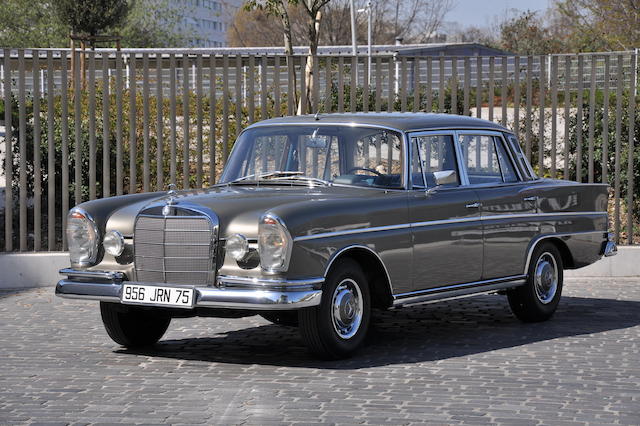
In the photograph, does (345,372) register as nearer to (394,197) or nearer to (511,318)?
(394,197)

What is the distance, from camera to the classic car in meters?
7.95

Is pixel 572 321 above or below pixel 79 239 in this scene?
below

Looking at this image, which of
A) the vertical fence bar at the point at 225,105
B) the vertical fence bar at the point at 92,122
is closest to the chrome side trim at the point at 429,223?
the vertical fence bar at the point at 225,105

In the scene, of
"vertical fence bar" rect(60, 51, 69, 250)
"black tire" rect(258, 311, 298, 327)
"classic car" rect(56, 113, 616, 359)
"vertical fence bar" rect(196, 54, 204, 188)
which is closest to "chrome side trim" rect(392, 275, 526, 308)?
"classic car" rect(56, 113, 616, 359)

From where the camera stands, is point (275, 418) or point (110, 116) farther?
point (110, 116)

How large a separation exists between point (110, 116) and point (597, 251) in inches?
252

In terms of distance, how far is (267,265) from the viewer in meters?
7.84

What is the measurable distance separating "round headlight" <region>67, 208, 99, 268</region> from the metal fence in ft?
14.8

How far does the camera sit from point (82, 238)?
8633 mm

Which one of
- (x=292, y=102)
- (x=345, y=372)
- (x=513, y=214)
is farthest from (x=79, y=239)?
(x=292, y=102)

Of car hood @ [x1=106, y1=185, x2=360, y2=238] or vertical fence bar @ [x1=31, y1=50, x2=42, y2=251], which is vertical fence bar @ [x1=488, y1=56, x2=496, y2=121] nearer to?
vertical fence bar @ [x1=31, y1=50, x2=42, y2=251]

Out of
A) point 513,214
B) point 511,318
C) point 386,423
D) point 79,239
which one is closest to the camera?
point 386,423

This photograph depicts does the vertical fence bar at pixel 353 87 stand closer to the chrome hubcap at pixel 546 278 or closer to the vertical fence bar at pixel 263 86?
the vertical fence bar at pixel 263 86

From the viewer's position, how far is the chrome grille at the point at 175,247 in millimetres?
8031
